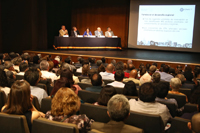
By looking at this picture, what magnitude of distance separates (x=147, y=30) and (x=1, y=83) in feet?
31.6

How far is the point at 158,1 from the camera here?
11133mm

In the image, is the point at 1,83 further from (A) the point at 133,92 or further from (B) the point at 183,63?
(B) the point at 183,63

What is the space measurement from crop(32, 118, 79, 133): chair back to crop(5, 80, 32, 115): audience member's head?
236 millimetres

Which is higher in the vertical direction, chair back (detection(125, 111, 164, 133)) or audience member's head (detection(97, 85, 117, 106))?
audience member's head (detection(97, 85, 117, 106))

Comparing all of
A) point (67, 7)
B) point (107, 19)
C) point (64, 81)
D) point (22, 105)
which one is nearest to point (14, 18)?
point (67, 7)

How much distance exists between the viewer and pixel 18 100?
1808mm

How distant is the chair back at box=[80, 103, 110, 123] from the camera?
205 cm

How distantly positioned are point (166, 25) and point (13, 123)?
10.4 meters

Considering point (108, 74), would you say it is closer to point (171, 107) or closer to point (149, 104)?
point (171, 107)


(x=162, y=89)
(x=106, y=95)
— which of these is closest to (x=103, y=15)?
(x=162, y=89)

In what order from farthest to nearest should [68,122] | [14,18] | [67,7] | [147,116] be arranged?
[67,7], [14,18], [147,116], [68,122]

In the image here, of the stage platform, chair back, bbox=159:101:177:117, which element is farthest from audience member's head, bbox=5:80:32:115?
the stage platform

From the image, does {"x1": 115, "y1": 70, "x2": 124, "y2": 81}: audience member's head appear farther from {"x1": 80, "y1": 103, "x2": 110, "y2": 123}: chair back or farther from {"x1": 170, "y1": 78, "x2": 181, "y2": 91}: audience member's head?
{"x1": 80, "y1": 103, "x2": 110, "y2": 123}: chair back

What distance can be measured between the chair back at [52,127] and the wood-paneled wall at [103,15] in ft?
37.9
